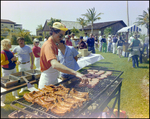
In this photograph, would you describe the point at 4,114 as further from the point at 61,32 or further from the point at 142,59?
the point at 142,59

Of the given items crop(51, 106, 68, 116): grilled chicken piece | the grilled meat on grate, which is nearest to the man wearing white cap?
the grilled meat on grate

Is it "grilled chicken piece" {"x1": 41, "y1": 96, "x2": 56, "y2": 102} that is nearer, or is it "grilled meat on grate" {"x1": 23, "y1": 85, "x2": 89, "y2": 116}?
"grilled meat on grate" {"x1": 23, "y1": 85, "x2": 89, "y2": 116}

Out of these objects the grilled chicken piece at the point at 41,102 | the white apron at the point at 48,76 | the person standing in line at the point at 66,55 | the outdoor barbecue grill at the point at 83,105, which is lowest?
the outdoor barbecue grill at the point at 83,105

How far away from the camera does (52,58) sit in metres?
2.00

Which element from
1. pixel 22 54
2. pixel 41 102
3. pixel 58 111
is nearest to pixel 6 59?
pixel 22 54

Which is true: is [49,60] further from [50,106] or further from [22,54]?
[22,54]

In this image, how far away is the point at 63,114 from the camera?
1.60 m

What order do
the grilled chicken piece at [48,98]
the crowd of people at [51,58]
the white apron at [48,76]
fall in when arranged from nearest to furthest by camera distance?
the grilled chicken piece at [48,98] → the crowd of people at [51,58] → the white apron at [48,76]

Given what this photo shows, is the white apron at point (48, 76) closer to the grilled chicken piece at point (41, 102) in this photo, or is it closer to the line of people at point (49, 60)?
the line of people at point (49, 60)

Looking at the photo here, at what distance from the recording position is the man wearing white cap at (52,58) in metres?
2.00

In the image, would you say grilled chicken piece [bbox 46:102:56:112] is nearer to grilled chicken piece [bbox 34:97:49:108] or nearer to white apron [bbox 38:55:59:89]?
grilled chicken piece [bbox 34:97:49:108]

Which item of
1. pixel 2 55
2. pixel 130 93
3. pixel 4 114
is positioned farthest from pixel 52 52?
pixel 130 93

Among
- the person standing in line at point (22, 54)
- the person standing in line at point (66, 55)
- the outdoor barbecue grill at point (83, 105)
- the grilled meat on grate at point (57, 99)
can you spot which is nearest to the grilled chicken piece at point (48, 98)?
the grilled meat on grate at point (57, 99)

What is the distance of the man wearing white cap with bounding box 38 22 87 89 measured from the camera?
6.57ft
